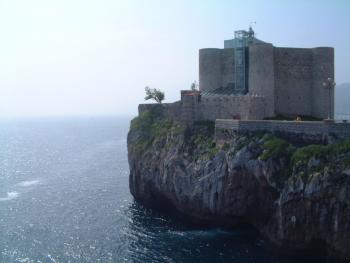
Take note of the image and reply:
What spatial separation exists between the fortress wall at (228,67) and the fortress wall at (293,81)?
6.74 meters

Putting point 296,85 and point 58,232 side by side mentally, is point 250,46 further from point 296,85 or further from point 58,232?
point 58,232

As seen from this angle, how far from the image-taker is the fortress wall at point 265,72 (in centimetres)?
5650

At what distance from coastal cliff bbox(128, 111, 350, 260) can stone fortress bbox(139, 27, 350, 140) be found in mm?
2779

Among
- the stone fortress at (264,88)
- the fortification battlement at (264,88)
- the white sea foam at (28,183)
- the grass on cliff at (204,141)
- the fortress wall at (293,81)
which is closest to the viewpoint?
the grass on cliff at (204,141)

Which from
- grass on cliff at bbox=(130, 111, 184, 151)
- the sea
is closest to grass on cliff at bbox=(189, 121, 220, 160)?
grass on cliff at bbox=(130, 111, 184, 151)

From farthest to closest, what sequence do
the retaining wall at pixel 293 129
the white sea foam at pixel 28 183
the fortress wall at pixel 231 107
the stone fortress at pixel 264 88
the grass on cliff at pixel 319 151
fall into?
the white sea foam at pixel 28 183 → the stone fortress at pixel 264 88 → the fortress wall at pixel 231 107 → the retaining wall at pixel 293 129 → the grass on cliff at pixel 319 151

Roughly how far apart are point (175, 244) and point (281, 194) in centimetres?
1221

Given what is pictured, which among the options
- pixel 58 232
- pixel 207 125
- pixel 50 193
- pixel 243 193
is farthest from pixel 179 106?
pixel 50 193

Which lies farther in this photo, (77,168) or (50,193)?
(77,168)

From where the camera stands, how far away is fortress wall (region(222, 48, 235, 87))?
62.9 meters

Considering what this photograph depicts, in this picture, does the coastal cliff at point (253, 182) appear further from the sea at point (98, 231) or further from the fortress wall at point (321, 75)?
the fortress wall at point (321, 75)

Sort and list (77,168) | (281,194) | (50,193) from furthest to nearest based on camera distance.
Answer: (77,168) → (50,193) → (281,194)

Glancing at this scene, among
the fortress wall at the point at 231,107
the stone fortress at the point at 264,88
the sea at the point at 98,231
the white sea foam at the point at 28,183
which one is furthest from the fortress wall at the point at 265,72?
the white sea foam at the point at 28,183

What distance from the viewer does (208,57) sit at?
63.9 m
